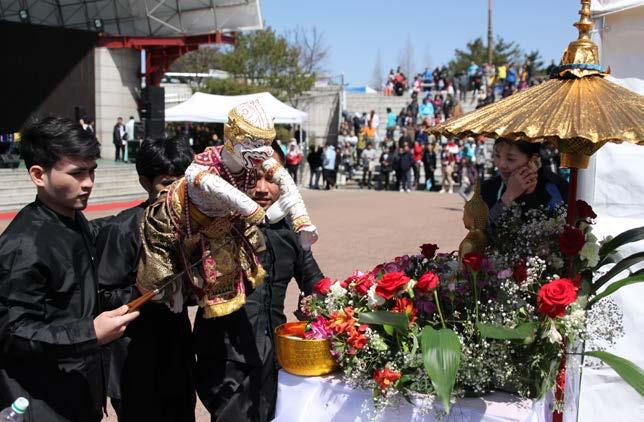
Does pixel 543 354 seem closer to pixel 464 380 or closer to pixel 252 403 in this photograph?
pixel 464 380

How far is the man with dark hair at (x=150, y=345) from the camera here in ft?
10.4

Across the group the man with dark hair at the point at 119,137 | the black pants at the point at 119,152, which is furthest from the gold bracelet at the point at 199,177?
the black pants at the point at 119,152

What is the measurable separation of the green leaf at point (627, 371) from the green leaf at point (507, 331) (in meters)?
0.29

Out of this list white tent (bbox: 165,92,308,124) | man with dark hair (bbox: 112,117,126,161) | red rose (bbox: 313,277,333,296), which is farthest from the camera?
man with dark hair (bbox: 112,117,126,161)

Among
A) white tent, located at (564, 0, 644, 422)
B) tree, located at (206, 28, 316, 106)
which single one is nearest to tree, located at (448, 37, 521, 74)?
tree, located at (206, 28, 316, 106)

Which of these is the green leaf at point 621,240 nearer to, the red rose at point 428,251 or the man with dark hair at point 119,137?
the red rose at point 428,251

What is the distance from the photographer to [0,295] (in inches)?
92.4

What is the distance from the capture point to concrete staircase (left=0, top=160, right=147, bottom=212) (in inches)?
627

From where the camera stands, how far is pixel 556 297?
2.33 m

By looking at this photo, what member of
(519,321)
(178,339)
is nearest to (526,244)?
(519,321)

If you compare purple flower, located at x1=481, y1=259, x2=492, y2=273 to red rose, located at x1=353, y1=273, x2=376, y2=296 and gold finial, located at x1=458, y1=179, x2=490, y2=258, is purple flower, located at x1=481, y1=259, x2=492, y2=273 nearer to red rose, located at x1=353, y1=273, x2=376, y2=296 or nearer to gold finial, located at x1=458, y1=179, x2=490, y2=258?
gold finial, located at x1=458, y1=179, x2=490, y2=258

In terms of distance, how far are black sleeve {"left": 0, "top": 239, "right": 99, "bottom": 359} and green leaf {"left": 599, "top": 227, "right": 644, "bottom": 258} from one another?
1.99 m

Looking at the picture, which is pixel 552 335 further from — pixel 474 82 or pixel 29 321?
pixel 474 82

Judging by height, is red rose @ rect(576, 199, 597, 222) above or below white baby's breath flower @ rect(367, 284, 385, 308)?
above
